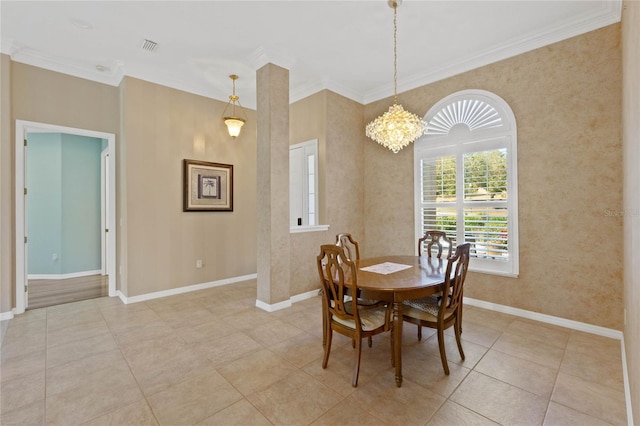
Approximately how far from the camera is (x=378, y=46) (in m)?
3.62

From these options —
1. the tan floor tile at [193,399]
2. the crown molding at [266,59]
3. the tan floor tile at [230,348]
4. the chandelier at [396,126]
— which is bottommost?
the tan floor tile at [193,399]

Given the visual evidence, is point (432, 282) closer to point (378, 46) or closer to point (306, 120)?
point (378, 46)

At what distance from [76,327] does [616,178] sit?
578cm

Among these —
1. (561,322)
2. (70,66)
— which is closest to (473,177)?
(561,322)

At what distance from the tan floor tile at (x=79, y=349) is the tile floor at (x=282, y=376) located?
2 cm

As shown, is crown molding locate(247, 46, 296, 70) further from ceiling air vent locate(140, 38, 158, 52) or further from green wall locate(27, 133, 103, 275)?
green wall locate(27, 133, 103, 275)

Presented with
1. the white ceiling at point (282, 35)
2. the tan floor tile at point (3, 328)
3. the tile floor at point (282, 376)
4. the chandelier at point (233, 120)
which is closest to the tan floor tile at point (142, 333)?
the tile floor at point (282, 376)

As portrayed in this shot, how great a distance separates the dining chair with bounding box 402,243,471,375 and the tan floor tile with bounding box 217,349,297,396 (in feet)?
3.56

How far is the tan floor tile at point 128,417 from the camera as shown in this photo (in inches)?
70.7

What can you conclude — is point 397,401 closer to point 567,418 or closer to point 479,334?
point 567,418

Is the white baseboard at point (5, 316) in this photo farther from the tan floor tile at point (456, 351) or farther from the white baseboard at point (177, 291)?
the tan floor tile at point (456, 351)

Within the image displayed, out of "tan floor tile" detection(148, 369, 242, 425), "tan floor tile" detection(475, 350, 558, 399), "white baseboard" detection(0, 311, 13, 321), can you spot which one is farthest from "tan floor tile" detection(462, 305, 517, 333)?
"white baseboard" detection(0, 311, 13, 321)

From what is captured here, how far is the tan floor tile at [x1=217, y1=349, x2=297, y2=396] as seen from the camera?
2.18m

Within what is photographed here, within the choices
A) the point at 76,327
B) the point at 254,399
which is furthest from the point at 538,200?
the point at 76,327
